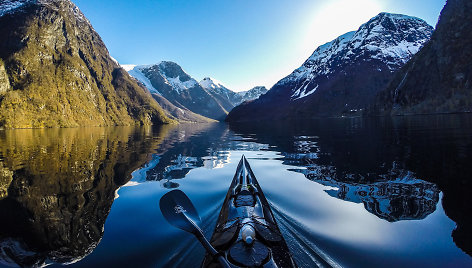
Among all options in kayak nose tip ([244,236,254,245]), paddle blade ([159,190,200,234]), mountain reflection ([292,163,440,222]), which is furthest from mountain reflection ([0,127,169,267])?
mountain reflection ([292,163,440,222])

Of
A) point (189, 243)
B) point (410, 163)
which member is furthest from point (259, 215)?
point (410, 163)

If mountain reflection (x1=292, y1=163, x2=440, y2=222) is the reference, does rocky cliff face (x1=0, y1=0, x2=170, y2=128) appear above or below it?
above

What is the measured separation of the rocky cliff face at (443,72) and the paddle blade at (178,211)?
4364 inches

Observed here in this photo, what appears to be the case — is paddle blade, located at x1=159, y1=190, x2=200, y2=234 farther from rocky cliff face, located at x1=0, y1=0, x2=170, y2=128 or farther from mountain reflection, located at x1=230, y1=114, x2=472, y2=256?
rocky cliff face, located at x1=0, y1=0, x2=170, y2=128

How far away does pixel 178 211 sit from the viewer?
6047 mm

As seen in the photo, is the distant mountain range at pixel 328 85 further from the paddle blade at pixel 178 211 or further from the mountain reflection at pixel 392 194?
the paddle blade at pixel 178 211

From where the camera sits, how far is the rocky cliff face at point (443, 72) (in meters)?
82.4

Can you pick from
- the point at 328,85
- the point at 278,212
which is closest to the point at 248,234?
the point at 278,212

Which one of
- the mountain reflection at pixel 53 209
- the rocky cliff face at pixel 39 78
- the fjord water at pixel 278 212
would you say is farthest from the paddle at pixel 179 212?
the rocky cliff face at pixel 39 78

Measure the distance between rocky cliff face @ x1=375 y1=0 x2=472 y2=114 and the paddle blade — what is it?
110851 mm

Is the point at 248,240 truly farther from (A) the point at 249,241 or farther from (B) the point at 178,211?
(B) the point at 178,211

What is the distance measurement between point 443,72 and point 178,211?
12380 cm

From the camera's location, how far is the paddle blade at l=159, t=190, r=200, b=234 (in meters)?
5.54

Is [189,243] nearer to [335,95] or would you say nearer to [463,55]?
[463,55]
